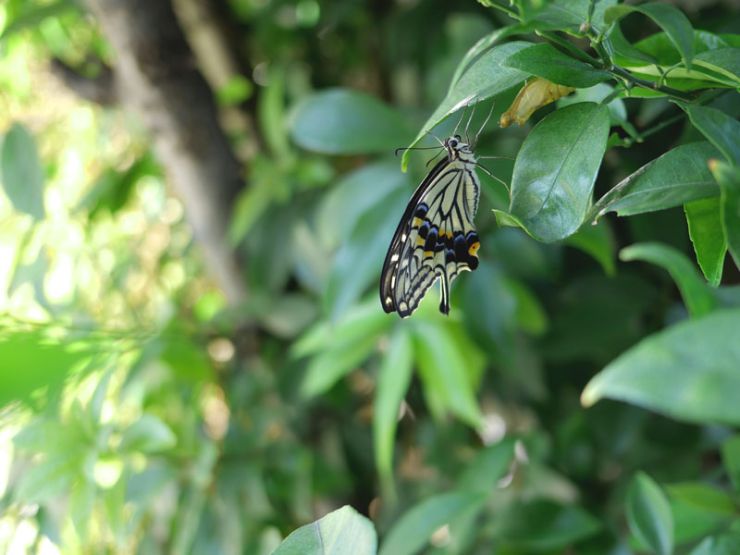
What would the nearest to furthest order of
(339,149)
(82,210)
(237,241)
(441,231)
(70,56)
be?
(441,231), (339,149), (237,241), (82,210), (70,56)

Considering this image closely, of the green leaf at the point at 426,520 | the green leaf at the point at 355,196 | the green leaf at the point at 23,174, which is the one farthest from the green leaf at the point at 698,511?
the green leaf at the point at 23,174

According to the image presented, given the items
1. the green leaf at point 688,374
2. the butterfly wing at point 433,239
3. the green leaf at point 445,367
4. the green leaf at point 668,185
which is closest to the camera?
the green leaf at point 688,374

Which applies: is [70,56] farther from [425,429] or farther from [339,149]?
[425,429]

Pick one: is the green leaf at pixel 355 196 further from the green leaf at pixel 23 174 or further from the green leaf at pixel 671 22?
the green leaf at pixel 671 22

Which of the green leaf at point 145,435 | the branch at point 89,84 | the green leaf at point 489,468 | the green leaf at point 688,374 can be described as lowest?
the green leaf at point 489,468

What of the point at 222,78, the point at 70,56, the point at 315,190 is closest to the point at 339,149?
the point at 315,190

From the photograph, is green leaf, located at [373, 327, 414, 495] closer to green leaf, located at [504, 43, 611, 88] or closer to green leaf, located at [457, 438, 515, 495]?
green leaf, located at [457, 438, 515, 495]

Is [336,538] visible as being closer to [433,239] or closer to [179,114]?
[433,239]
